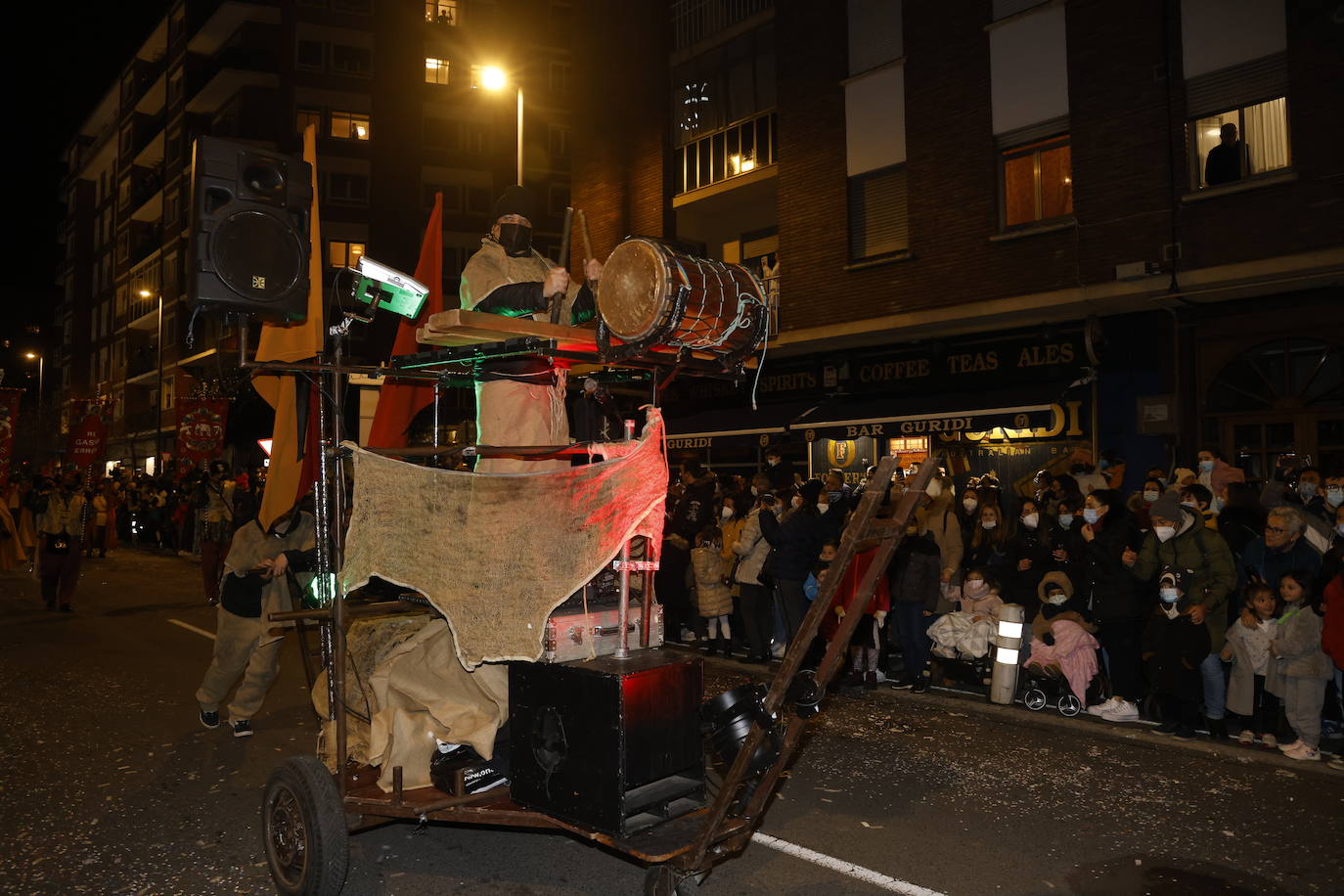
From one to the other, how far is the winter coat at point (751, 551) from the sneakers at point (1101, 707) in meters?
3.79

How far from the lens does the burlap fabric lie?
4184 mm

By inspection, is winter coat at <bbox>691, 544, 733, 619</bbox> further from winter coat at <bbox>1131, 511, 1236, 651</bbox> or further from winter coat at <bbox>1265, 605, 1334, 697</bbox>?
winter coat at <bbox>1265, 605, 1334, 697</bbox>

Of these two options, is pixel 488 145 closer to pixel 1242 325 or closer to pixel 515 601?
pixel 1242 325

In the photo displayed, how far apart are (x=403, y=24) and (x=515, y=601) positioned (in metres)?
39.1

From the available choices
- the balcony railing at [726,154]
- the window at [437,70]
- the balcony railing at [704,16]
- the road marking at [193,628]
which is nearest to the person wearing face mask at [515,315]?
the road marking at [193,628]

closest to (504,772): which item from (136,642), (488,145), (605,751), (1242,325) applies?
(605,751)

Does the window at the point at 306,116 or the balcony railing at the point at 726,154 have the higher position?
the window at the point at 306,116

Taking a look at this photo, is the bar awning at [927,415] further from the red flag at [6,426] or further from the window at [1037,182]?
the red flag at [6,426]

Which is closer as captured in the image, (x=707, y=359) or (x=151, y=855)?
(x=707, y=359)

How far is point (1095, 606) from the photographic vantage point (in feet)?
28.5

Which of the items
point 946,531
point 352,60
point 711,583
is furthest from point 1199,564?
point 352,60

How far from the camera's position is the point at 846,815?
5.85m

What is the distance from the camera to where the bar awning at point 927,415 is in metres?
13.8

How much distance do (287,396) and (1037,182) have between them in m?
12.6
